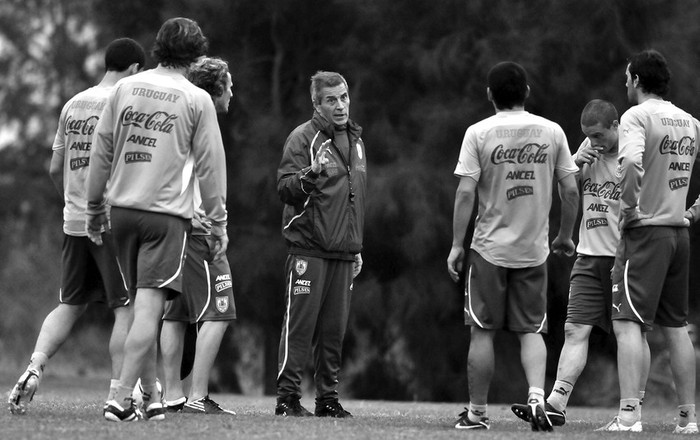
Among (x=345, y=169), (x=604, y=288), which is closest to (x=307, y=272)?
(x=345, y=169)

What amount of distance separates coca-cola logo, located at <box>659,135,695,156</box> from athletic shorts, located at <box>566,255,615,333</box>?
1.12 meters

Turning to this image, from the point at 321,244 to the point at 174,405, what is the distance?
1541 mm

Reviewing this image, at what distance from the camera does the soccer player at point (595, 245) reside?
879 cm

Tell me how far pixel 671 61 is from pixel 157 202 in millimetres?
12514

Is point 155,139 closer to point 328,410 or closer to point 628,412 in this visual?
point 328,410

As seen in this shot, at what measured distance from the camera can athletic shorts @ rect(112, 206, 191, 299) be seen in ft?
22.8

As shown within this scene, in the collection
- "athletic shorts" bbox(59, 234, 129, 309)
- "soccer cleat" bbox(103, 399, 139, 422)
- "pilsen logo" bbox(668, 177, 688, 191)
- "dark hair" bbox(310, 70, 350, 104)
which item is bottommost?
"soccer cleat" bbox(103, 399, 139, 422)

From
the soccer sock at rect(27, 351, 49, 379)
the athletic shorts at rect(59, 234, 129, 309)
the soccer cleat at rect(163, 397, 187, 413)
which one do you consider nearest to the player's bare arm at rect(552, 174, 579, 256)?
the soccer cleat at rect(163, 397, 187, 413)

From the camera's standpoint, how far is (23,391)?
7.49 m

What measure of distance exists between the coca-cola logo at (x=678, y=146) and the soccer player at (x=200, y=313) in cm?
314

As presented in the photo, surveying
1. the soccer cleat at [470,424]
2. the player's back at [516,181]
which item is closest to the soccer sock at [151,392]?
the soccer cleat at [470,424]

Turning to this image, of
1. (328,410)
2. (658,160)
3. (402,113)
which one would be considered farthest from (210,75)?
(402,113)

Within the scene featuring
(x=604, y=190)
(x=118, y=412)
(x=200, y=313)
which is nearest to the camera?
(x=118, y=412)

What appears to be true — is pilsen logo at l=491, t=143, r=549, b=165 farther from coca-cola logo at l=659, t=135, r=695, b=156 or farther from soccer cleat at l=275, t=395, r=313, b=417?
soccer cleat at l=275, t=395, r=313, b=417
